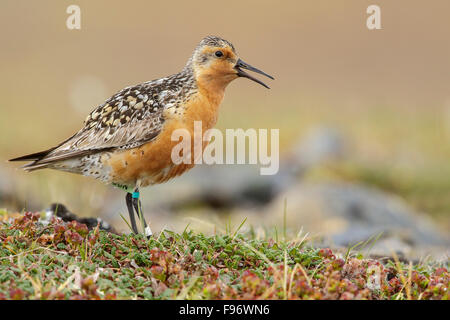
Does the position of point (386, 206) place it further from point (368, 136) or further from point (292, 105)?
point (292, 105)

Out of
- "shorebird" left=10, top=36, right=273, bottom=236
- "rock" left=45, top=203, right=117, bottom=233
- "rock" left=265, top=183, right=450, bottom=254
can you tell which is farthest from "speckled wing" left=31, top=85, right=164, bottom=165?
"rock" left=265, top=183, right=450, bottom=254

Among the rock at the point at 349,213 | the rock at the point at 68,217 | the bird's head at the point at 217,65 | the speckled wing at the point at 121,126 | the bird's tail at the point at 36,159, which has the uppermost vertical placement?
the bird's head at the point at 217,65

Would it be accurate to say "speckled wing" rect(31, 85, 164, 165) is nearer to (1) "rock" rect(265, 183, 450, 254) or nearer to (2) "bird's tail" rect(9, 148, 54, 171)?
(2) "bird's tail" rect(9, 148, 54, 171)

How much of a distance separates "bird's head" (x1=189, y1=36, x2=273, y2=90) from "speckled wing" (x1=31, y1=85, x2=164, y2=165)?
63 centimetres

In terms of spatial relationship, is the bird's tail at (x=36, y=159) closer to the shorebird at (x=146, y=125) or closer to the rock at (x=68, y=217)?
the shorebird at (x=146, y=125)

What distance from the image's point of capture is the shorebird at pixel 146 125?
7.14 metres

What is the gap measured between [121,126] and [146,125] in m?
0.35

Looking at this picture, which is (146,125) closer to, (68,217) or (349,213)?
(68,217)

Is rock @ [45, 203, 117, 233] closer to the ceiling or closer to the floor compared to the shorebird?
closer to the floor

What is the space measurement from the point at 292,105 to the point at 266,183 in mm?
7864

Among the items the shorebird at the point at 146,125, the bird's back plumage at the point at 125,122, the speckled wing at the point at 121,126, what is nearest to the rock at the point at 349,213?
the shorebird at the point at 146,125

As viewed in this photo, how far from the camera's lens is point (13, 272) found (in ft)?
17.1

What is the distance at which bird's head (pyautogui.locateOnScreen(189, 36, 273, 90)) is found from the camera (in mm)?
7684

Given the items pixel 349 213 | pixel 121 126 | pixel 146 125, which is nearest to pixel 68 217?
pixel 121 126
